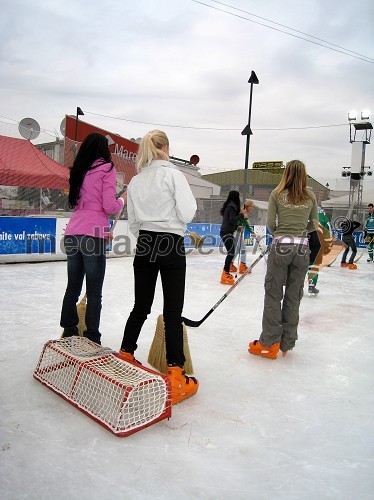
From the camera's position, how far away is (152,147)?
82.1 inches

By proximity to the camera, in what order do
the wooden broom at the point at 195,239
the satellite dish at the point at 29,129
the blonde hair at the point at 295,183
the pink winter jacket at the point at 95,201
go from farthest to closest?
the wooden broom at the point at 195,239
the satellite dish at the point at 29,129
the blonde hair at the point at 295,183
the pink winter jacket at the point at 95,201

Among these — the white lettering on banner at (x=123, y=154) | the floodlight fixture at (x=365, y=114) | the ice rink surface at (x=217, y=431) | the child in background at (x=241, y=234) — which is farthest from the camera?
the floodlight fixture at (x=365, y=114)

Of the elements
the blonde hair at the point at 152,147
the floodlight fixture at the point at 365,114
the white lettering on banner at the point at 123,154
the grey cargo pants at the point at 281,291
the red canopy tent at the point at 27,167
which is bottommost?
the grey cargo pants at the point at 281,291

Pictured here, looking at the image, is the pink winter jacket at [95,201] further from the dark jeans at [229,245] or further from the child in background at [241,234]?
the child in background at [241,234]

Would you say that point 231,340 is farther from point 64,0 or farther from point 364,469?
point 64,0

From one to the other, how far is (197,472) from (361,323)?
313cm

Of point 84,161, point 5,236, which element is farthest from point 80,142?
point 84,161

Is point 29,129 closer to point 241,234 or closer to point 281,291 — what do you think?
point 241,234

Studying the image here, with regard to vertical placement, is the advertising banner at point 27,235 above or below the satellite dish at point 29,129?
below

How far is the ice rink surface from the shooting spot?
1396 mm

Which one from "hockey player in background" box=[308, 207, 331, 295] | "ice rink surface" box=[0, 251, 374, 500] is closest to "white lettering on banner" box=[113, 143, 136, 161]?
"hockey player in background" box=[308, 207, 331, 295]

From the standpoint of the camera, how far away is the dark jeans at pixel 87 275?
2371 millimetres

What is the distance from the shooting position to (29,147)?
8.95 meters

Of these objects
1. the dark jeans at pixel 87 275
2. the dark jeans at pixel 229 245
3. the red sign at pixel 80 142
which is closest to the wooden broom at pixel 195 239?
the red sign at pixel 80 142
